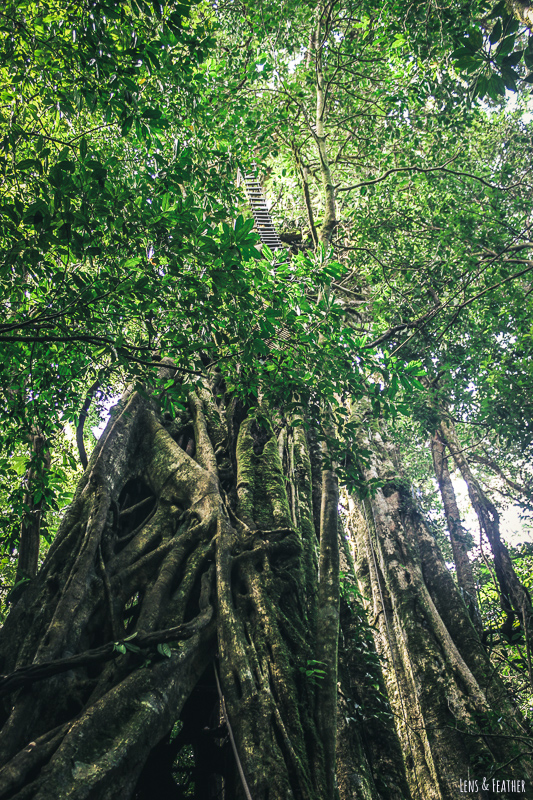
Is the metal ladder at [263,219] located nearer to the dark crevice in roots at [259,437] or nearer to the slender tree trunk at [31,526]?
the dark crevice in roots at [259,437]

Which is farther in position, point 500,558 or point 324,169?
point 500,558

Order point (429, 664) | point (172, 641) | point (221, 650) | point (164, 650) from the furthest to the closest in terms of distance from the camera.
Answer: point (429, 664)
point (221, 650)
point (172, 641)
point (164, 650)

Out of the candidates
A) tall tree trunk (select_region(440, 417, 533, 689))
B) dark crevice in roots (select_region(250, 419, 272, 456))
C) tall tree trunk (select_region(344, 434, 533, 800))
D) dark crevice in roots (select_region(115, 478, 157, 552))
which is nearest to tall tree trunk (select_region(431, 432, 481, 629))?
tall tree trunk (select_region(440, 417, 533, 689))

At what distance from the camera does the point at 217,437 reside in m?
5.51

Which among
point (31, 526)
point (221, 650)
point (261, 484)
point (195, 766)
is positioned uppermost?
point (261, 484)

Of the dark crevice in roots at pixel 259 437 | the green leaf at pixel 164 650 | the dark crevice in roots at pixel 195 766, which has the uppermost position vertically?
the dark crevice in roots at pixel 259 437

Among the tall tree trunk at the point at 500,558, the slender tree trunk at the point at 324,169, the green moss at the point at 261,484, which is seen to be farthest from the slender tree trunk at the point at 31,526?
the tall tree trunk at the point at 500,558

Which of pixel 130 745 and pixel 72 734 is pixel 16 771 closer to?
pixel 72 734

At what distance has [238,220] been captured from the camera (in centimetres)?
274

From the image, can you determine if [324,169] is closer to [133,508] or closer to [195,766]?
[133,508]

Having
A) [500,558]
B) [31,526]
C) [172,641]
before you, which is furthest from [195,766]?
[500,558]

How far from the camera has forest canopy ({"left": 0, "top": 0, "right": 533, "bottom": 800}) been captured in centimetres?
251

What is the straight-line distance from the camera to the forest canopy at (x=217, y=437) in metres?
2.51

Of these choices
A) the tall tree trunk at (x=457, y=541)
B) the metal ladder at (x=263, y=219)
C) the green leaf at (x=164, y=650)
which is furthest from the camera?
the metal ladder at (x=263, y=219)
